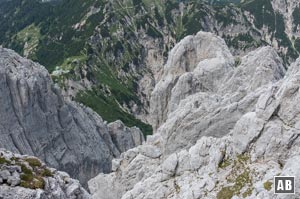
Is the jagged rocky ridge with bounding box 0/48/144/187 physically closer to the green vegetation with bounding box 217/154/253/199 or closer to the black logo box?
the green vegetation with bounding box 217/154/253/199

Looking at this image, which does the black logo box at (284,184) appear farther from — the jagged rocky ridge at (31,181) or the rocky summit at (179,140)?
the jagged rocky ridge at (31,181)

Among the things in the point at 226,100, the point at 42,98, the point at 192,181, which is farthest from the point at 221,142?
the point at 42,98

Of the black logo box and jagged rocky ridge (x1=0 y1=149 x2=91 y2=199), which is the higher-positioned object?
jagged rocky ridge (x1=0 y1=149 x2=91 y2=199)

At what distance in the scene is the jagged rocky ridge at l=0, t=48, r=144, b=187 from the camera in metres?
174

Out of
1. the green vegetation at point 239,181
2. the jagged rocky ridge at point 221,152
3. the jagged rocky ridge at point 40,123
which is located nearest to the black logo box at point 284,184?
the jagged rocky ridge at point 221,152

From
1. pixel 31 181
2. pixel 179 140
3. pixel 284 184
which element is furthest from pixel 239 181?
pixel 31 181

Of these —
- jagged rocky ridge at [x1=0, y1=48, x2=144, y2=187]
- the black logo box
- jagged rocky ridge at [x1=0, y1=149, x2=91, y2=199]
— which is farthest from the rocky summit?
the black logo box

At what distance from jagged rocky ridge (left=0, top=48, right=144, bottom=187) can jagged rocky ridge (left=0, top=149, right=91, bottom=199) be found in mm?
117227

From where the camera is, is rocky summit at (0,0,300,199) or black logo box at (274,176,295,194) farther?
rocky summit at (0,0,300,199)

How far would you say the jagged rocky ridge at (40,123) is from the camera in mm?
174000

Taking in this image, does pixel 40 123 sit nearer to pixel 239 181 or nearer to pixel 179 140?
pixel 179 140

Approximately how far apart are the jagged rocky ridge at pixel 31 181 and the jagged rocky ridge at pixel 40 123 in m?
117

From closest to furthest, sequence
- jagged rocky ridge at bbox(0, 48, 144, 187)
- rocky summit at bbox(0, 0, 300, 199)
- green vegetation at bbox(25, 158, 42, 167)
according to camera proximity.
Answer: green vegetation at bbox(25, 158, 42, 167), rocky summit at bbox(0, 0, 300, 199), jagged rocky ridge at bbox(0, 48, 144, 187)

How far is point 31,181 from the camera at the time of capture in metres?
46.5
